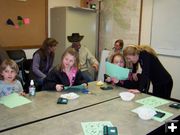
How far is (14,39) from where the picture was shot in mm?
3990

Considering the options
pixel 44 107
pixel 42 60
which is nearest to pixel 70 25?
pixel 42 60

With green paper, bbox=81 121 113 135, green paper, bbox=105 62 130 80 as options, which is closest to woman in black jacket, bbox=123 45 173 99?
green paper, bbox=105 62 130 80

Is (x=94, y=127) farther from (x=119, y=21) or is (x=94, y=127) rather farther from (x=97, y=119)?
(x=119, y=21)

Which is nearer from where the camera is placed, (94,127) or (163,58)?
(94,127)

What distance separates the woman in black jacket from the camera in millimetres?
2400

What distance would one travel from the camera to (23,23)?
4.05 m

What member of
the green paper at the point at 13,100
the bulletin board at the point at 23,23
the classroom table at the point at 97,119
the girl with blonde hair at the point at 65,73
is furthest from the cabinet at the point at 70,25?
the classroom table at the point at 97,119

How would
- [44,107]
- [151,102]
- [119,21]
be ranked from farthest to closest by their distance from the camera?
1. [119,21]
2. [151,102]
3. [44,107]

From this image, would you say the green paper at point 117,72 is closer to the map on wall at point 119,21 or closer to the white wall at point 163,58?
the white wall at point 163,58

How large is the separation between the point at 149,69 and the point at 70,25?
7.40ft

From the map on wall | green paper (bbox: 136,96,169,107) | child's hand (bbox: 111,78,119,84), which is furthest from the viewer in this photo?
the map on wall

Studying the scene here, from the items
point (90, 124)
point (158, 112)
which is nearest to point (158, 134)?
point (158, 112)

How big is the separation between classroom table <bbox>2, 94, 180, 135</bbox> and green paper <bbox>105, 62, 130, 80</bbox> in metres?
0.56

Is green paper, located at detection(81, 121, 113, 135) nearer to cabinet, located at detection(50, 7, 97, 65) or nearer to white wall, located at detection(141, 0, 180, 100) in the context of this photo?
white wall, located at detection(141, 0, 180, 100)
